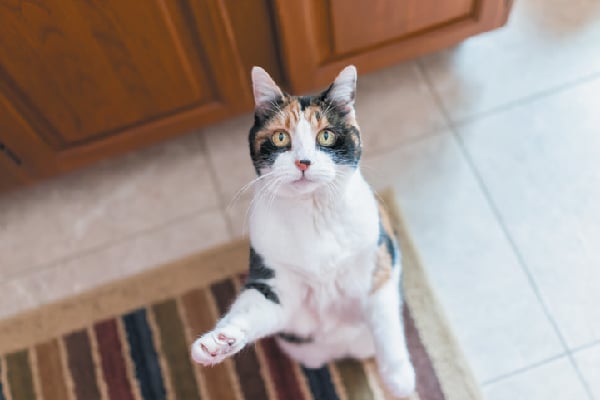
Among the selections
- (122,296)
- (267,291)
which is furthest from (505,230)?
(122,296)

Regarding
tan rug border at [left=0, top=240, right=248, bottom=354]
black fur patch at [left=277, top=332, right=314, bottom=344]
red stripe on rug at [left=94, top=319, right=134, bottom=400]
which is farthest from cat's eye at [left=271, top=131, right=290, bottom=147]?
red stripe on rug at [left=94, top=319, right=134, bottom=400]

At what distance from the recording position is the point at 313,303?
3.36 feet

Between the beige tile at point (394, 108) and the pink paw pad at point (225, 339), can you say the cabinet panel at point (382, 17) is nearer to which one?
the beige tile at point (394, 108)

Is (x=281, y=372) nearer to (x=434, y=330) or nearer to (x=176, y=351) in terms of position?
(x=176, y=351)

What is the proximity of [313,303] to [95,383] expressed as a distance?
62 centimetres

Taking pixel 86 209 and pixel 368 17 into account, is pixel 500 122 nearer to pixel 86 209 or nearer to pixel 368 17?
pixel 368 17

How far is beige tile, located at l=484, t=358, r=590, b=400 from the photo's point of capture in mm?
1252

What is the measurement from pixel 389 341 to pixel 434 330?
356 mm

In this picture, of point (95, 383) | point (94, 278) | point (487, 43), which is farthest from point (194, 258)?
point (487, 43)

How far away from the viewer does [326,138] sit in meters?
0.88

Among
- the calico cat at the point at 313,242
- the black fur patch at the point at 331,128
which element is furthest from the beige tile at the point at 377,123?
the black fur patch at the point at 331,128

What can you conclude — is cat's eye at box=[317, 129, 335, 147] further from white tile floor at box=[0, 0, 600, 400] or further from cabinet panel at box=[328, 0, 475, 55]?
white tile floor at box=[0, 0, 600, 400]

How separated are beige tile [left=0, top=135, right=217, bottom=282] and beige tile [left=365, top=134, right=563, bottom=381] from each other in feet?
1.55

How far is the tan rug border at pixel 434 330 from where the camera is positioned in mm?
1264
